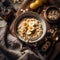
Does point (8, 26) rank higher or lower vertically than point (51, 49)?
higher

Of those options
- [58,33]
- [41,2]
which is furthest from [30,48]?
[41,2]

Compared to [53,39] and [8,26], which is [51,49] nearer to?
[53,39]

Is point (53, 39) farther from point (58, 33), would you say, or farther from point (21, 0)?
point (21, 0)

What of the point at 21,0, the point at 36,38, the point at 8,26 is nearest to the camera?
the point at 36,38

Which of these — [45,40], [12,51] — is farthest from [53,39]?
[12,51]

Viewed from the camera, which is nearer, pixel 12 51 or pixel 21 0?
pixel 12 51

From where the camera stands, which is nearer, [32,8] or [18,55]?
[18,55]

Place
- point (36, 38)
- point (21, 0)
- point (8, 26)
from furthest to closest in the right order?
point (21, 0), point (8, 26), point (36, 38)

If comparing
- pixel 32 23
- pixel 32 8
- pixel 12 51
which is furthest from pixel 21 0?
pixel 12 51

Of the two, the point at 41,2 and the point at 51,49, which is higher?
the point at 41,2
